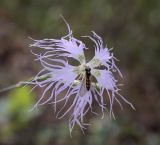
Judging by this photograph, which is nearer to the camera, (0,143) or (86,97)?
(86,97)

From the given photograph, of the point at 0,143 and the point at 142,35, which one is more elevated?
the point at 142,35

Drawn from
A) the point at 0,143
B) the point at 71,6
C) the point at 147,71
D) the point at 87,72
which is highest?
the point at 71,6

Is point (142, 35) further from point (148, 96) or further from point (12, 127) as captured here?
point (12, 127)

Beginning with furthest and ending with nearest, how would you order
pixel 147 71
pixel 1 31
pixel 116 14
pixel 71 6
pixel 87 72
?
pixel 1 31 → pixel 71 6 → pixel 147 71 → pixel 116 14 → pixel 87 72

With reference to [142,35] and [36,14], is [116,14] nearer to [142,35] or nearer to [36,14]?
[142,35]

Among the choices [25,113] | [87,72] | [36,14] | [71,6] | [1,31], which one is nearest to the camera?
[87,72]

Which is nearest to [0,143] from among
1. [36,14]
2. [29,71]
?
[29,71]
